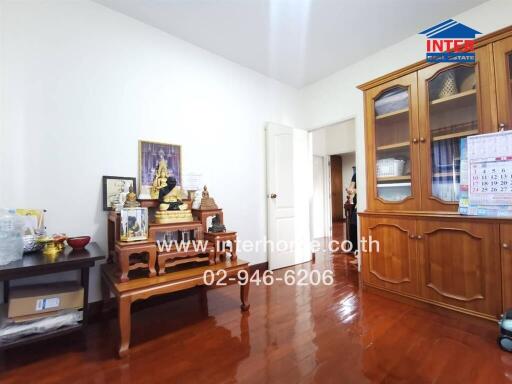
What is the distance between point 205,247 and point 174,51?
2.03 m

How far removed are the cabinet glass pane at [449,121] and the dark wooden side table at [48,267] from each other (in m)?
2.67

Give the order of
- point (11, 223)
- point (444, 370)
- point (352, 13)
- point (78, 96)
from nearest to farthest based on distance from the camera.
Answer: point (444, 370)
point (11, 223)
point (78, 96)
point (352, 13)

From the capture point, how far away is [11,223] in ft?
4.80

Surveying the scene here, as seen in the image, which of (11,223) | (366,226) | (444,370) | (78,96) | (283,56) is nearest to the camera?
(444,370)

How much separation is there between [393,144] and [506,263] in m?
1.23

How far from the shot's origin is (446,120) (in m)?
2.05

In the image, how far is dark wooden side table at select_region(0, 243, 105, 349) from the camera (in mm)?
1328

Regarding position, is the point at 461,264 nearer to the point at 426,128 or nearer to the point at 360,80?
the point at 426,128

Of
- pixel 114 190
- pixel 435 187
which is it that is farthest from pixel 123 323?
pixel 435 187

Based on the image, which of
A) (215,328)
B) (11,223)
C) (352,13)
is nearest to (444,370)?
(215,328)

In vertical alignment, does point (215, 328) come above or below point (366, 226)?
below

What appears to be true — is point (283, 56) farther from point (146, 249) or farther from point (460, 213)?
point (146, 249)

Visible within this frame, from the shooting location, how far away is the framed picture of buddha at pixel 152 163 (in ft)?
7.39

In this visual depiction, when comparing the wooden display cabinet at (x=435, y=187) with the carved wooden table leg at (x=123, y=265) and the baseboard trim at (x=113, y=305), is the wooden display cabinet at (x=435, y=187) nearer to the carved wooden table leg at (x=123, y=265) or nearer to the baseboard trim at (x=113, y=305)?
the baseboard trim at (x=113, y=305)
